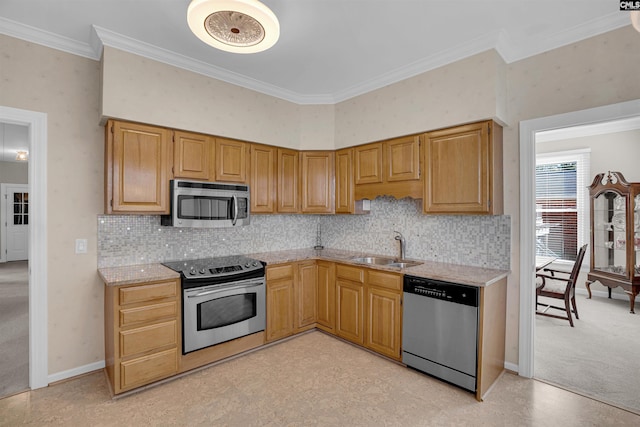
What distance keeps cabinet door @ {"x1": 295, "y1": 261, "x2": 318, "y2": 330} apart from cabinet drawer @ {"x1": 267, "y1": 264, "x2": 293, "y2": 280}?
0.13 meters

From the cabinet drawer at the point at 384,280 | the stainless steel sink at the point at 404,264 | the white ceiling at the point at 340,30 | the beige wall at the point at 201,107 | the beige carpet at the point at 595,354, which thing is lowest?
the beige carpet at the point at 595,354

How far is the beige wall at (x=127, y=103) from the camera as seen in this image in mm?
2459

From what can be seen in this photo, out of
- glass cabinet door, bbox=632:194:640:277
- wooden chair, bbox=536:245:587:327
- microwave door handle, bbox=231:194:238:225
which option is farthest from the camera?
glass cabinet door, bbox=632:194:640:277

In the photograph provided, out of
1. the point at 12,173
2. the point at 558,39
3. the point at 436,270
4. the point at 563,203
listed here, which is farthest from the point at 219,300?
the point at 12,173

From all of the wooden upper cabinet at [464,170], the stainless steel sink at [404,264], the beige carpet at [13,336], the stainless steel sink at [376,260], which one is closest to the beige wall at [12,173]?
the beige carpet at [13,336]

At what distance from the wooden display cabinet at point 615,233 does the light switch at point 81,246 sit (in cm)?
649

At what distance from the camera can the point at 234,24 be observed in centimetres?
203

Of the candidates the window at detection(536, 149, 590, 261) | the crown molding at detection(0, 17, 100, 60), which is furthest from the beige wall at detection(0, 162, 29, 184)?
the window at detection(536, 149, 590, 261)

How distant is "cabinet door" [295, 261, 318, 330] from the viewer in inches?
140

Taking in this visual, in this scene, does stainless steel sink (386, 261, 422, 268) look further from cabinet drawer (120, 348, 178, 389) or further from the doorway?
cabinet drawer (120, 348, 178, 389)

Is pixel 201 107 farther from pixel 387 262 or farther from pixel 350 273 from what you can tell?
pixel 387 262

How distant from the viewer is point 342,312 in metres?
3.42

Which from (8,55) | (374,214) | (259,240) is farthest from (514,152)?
(8,55)

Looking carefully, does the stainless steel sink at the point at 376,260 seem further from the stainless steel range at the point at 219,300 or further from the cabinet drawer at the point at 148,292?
the cabinet drawer at the point at 148,292
